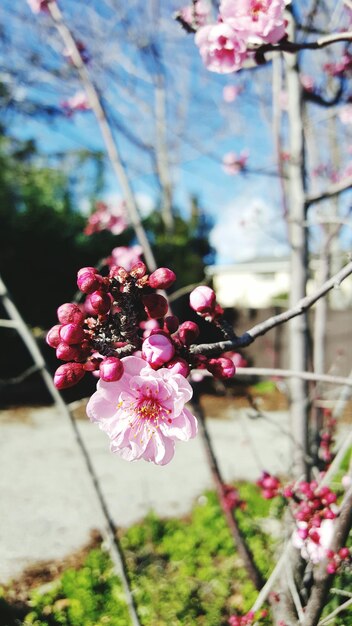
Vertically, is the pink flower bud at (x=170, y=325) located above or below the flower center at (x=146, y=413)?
above

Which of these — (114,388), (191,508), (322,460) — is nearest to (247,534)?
(191,508)

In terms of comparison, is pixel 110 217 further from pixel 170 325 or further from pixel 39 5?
pixel 170 325

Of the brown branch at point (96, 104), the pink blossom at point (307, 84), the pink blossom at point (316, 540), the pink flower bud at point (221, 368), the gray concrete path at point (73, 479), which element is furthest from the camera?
the gray concrete path at point (73, 479)

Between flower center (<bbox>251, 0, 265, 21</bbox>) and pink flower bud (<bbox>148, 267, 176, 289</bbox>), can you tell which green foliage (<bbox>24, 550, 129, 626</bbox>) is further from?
flower center (<bbox>251, 0, 265, 21</bbox>)


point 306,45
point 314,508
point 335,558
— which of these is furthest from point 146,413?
point 306,45

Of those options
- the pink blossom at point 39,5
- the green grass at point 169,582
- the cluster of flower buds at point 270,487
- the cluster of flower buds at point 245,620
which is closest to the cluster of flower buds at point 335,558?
the cluster of flower buds at point 270,487

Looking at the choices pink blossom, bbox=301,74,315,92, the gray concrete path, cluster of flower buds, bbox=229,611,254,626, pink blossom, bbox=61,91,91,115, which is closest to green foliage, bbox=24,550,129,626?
the gray concrete path

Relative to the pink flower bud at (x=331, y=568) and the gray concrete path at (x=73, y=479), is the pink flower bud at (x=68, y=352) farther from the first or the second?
the gray concrete path at (x=73, y=479)
